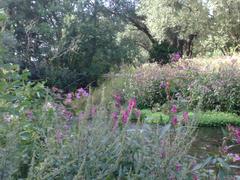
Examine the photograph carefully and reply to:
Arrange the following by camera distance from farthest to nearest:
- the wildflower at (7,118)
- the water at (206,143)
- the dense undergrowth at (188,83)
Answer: the dense undergrowth at (188,83) → the water at (206,143) → the wildflower at (7,118)

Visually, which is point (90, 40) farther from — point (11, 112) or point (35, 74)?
point (11, 112)

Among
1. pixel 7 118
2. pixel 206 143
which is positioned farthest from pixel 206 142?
pixel 7 118

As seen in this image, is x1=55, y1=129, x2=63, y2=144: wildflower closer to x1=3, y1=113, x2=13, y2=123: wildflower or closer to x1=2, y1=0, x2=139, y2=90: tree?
x1=3, y1=113, x2=13, y2=123: wildflower

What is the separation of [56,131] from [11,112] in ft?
1.75

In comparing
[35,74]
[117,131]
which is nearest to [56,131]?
[117,131]

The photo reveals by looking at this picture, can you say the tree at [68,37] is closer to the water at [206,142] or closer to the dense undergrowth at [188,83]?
the dense undergrowth at [188,83]

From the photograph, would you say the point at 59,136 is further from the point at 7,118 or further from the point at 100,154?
the point at 7,118

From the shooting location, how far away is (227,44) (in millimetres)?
24047

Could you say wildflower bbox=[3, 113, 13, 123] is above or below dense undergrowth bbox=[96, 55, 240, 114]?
above

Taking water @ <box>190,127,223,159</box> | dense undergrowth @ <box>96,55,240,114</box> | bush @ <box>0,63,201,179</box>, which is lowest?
water @ <box>190,127,223,159</box>

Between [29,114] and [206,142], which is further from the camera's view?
[206,142]

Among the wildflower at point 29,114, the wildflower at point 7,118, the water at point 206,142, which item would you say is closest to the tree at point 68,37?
the water at point 206,142

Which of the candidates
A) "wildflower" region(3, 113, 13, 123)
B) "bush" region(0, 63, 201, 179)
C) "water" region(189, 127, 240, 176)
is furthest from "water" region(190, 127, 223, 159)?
"bush" region(0, 63, 201, 179)

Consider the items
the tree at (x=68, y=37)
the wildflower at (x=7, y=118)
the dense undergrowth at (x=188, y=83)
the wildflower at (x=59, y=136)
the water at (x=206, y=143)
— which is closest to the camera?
the wildflower at (x=59, y=136)
